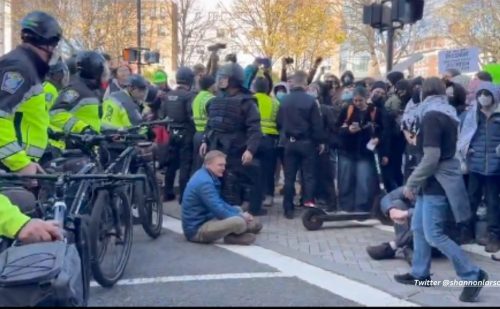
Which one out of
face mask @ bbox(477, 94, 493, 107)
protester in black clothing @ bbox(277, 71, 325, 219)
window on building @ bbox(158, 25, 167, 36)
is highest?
window on building @ bbox(158, 25, 167, 36)

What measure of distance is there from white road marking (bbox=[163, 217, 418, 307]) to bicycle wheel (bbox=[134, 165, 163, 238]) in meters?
0.91

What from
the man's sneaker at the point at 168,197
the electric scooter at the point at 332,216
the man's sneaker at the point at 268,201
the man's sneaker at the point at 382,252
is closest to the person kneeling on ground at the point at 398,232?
the man's sneaker at the point at 382,252

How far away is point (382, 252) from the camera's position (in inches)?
341

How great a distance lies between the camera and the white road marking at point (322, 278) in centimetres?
702

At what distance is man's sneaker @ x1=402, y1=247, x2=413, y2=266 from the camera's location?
842 cm

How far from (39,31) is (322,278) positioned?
10.9ft

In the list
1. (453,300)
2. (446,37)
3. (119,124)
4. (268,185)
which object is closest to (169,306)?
(453,300)

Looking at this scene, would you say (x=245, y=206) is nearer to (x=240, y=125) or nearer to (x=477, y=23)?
(x=240, y=125)

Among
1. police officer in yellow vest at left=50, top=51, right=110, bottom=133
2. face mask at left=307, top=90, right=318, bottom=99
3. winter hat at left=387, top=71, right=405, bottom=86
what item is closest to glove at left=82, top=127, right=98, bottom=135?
police officer in yellow vest at left=50, top=51, right=110, bottom=133

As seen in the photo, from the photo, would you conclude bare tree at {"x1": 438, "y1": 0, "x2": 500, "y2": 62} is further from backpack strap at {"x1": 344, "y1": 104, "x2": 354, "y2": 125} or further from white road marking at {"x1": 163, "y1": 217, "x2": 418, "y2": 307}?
white road marking at {"x1": 163, "y1": 217, "x2": 418, "y2": 307}

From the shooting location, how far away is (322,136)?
1143cm

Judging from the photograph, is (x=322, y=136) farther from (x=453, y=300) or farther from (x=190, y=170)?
(x=453, y=300)

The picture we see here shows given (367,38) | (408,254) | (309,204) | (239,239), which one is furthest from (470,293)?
(367,38)

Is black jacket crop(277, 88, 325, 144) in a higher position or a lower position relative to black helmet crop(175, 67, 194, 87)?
lower
